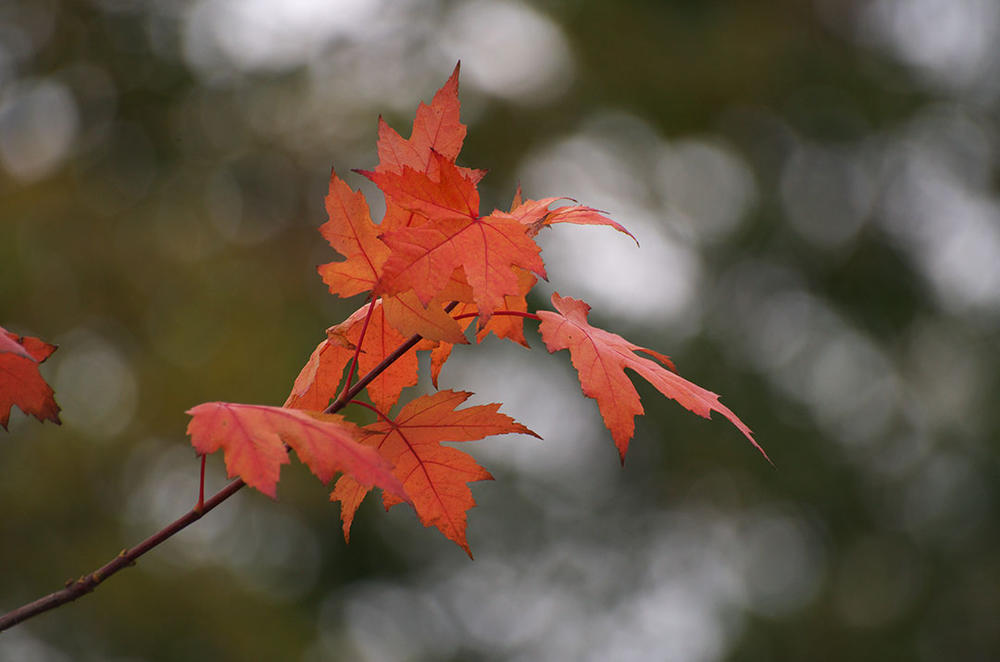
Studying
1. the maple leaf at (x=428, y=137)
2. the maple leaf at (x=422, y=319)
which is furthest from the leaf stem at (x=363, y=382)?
the maple leaf at (x=428, y=137)

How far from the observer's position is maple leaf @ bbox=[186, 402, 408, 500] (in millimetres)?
670

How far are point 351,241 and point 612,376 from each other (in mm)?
289

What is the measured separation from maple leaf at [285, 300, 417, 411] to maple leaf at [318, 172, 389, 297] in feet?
0.10

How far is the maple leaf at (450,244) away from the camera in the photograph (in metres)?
0.75

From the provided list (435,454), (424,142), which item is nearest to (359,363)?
(435,454)

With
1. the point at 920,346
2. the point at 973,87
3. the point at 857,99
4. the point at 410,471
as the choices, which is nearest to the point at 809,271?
the point at 920,346

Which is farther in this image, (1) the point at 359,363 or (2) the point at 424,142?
(1) the point at 359,363

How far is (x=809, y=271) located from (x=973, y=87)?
164cm

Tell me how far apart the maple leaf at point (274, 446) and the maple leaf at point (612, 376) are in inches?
7.0

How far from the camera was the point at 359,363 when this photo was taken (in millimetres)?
956

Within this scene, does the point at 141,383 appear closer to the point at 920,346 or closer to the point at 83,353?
the point at 83,353

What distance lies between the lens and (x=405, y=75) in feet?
19.4

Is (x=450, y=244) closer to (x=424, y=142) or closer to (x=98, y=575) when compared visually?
(x=424, y=142)

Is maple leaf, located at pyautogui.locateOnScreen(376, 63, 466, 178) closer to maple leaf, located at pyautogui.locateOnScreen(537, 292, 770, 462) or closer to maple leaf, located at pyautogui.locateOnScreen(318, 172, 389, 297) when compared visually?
maple leaf, located at pyautogui.locateOnScreen(318, 172, 389, 297)
